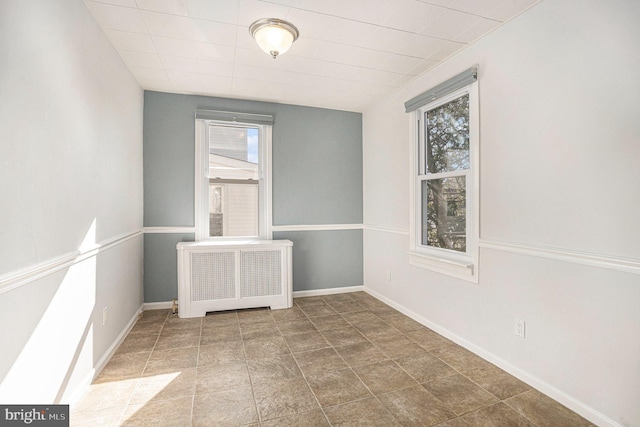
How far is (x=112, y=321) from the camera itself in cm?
253

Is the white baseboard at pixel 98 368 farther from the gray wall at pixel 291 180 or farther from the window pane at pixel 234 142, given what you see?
the window pane at pixel 234 142

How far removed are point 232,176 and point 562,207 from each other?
11.1ft

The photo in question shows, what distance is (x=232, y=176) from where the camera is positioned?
401 centimetres

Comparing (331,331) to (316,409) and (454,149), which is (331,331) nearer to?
(316,409)

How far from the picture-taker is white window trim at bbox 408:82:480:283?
2.54 meters

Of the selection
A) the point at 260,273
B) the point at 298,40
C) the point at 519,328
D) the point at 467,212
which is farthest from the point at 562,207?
the point at 260,273

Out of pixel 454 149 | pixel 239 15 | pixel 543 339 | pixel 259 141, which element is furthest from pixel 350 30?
pixel 543 339

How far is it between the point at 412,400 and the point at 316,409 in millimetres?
609

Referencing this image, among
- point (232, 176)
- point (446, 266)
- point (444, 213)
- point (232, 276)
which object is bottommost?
point (232, 276)

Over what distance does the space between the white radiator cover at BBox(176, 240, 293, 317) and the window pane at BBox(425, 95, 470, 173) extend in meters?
1.90

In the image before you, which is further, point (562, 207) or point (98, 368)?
point (98, 368)

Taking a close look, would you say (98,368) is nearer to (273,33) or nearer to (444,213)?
(273,33)

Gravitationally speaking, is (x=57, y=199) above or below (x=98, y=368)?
above

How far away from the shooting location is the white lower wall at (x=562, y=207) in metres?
1.63
